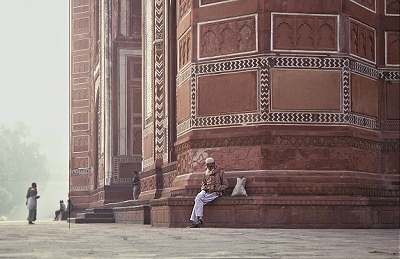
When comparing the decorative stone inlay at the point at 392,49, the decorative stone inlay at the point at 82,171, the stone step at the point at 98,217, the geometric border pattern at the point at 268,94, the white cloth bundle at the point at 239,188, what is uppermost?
the decorative stone inlay at the point at 392,49

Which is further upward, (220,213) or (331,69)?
(331,69)

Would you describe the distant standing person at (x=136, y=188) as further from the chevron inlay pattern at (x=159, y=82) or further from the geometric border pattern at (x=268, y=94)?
the geometric border pattern at (x=268, y=94)

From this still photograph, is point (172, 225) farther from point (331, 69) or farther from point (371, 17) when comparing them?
point (371, 17)

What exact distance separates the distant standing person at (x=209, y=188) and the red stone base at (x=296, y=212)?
134mm

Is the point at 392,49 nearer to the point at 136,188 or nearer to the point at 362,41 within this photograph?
the point at 362,41

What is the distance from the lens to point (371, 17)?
1559 centimetres

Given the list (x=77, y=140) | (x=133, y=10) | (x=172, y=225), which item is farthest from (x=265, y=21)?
(x=77, y=140)

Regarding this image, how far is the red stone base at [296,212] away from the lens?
1383cm

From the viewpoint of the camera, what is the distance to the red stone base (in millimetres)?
13828

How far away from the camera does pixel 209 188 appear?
46.9ft

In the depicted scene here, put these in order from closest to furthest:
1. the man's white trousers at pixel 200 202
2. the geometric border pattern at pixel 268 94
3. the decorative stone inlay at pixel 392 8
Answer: the man's white trousers at pixel 200 202
the geometric border pattern at pixel 268 94
the decorative stone inlay at pixel 392 8

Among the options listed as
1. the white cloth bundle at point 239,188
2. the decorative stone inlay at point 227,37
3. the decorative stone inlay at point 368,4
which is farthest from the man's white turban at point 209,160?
the decorative stone inlay at point 368,4

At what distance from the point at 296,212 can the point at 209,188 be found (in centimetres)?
137

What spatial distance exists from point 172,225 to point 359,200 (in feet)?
9.36
